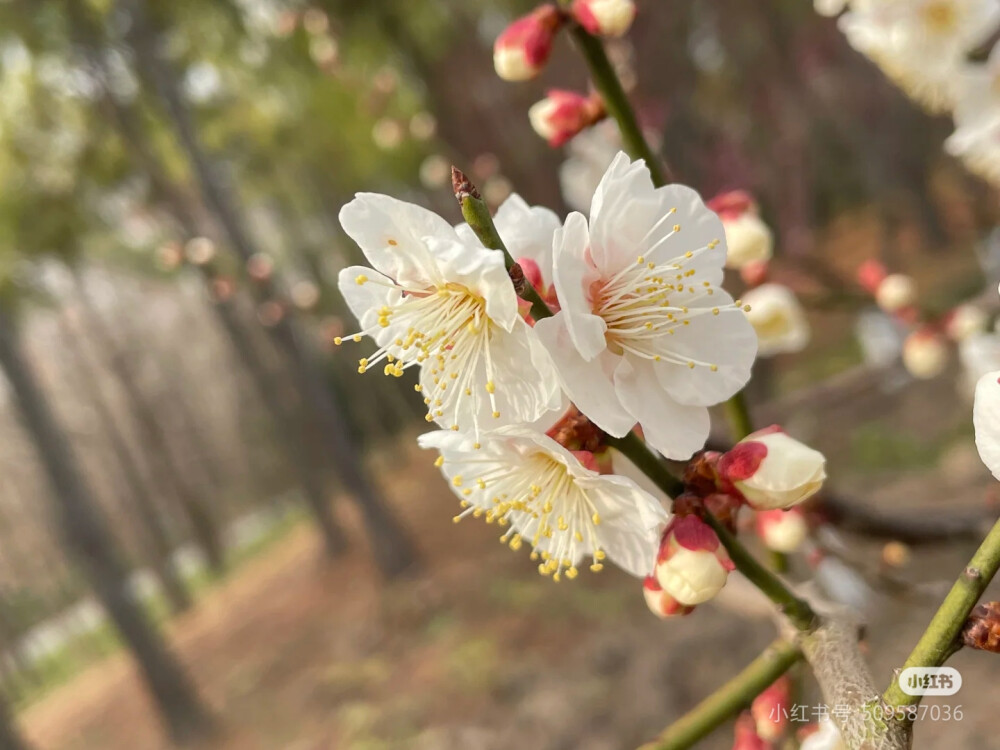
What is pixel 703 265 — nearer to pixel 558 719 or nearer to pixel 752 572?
pixel 752 572

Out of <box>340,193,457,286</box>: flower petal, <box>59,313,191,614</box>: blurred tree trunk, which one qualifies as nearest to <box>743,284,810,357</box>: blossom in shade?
<box>340,193,457,286</box>: flower petal

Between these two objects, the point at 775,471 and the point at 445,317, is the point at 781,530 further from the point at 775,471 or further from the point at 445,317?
the point at 445,317

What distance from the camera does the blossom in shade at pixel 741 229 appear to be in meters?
0.87

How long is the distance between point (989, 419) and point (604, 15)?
1.49 ft

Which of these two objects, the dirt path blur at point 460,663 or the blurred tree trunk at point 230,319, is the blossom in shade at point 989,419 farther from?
the blurred tree trunk at point 230,319

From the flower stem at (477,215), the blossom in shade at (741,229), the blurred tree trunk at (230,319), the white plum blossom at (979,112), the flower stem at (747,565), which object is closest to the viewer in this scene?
the flower stem at (477,215)

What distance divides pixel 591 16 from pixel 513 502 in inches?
17.6

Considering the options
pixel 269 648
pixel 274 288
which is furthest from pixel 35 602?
pixel 274 288

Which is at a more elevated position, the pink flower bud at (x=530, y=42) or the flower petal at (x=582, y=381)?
the pink flower bud at (x=530, y=42)

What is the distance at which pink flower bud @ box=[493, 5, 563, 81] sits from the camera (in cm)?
71

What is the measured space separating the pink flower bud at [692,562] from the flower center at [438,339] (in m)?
0.19

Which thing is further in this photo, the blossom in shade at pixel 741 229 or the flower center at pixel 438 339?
the blossom in shade at pixel 741 229

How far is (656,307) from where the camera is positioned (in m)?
0.60

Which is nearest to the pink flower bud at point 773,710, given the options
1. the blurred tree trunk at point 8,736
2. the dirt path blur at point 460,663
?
the dirt path blur at point 460,663
